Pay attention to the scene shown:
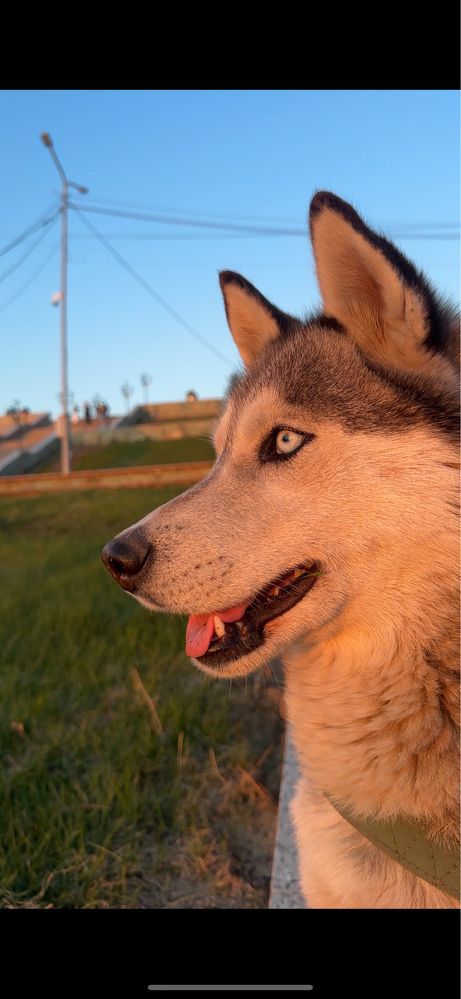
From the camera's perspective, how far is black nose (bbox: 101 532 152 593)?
5.41ft

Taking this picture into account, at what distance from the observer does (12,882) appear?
213 centimetres

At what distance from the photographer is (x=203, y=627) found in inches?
69.7

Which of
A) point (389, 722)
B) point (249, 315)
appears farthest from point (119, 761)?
point (249, 315)

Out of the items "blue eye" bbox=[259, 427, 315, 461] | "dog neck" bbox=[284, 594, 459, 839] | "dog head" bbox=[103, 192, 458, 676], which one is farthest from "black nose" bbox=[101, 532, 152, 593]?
"dog neck" bbox=[284, 594, 459, 839]

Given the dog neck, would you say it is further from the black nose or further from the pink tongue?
the black nose

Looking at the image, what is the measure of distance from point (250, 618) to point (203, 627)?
0.45ft

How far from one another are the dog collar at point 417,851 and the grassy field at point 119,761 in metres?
1.06

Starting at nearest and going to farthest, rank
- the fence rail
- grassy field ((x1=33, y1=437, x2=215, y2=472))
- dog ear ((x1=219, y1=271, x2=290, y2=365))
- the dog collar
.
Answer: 1. the dog collar
2. dog ear ((x1=219, y1=271, x2=290, y2=365))
3. the fence rail
4. grassy field ((x1=33, y1=437, x2=215, y2=472))

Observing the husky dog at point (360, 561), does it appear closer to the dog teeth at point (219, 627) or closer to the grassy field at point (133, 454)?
the dog teeth at point (219, 627)

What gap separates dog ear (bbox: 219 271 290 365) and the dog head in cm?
52
